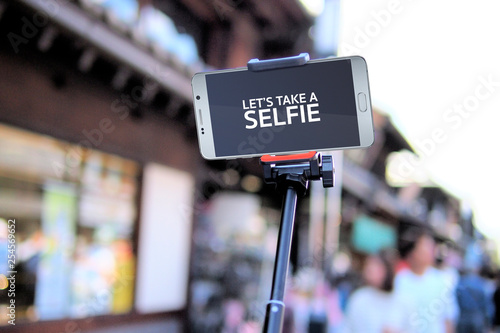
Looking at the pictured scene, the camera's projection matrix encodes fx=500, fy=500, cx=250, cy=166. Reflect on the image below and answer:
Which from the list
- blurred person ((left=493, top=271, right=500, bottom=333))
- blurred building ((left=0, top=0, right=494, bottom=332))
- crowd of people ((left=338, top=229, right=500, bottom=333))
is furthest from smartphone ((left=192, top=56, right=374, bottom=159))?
blurred person ((left=493, top=271, right=500, bottom=333))

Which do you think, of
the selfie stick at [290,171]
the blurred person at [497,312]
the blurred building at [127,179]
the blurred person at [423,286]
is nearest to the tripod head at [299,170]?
the selfie stick at [290,171]

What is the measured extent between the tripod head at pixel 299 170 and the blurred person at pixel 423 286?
120 inches

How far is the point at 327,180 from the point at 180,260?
6.07 metres

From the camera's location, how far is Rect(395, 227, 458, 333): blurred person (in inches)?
164

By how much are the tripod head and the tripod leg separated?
27mm

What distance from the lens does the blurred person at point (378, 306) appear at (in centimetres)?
353

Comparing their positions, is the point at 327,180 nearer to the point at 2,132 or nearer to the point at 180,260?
the point at 2,132

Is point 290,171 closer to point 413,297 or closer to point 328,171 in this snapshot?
point 328,171

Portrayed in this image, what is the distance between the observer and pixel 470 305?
18.2ft

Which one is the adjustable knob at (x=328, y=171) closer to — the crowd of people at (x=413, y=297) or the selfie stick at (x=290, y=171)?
the selfie stick at (x=290, y=171)

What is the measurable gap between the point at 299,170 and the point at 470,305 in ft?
16.7

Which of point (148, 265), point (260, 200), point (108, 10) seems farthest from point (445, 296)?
point (260, 200)

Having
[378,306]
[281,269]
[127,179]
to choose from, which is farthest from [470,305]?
[281,269]

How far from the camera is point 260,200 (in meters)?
10.5
